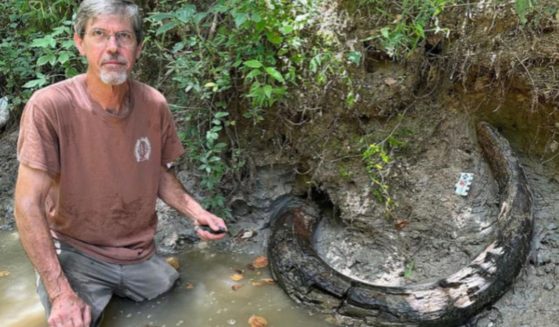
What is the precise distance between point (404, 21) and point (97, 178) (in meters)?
2.37

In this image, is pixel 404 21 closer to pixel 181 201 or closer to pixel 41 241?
pixel 181 201

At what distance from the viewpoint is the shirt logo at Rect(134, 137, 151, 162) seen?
9.48 ft

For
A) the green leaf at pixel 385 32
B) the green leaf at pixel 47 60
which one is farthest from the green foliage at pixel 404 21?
the green leaf at pixel 47 60

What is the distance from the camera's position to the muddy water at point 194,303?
3040 mm

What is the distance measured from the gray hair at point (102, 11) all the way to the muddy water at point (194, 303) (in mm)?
1716

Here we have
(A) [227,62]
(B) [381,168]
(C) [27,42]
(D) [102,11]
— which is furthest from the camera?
(C) [27,42]

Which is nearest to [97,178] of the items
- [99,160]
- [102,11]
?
[99,160]

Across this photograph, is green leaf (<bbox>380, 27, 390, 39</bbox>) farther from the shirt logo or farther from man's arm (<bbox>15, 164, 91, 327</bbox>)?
man's arm (<bbox>15, 164, 91, 327</bbox>)

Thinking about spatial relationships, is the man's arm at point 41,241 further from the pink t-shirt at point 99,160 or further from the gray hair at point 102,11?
the gray hair at point 102,11

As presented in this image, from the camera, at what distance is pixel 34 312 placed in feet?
10.1

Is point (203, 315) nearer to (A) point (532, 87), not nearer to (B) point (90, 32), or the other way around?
(B) point (90, 32)

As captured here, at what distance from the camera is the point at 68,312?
2480 mm

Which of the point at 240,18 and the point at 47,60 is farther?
the point at 47,60

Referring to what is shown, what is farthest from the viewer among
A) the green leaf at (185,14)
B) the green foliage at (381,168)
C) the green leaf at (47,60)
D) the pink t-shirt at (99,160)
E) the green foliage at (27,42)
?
the green foliage at (27,42)
